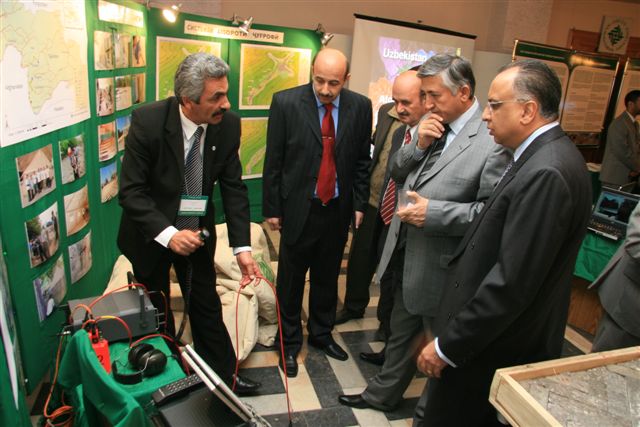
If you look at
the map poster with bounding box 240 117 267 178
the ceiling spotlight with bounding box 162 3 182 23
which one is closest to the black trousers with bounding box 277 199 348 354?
the ceiling spotlight with bounding box 162 3 182 23

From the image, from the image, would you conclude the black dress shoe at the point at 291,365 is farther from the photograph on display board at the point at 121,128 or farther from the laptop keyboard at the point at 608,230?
the laptop keyboard at the point at 608,230

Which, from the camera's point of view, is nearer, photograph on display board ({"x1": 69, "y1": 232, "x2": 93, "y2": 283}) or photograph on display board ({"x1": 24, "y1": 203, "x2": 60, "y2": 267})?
photograph on display board ({"x1": 24, "y1": 203, "x2": 60, "y2": 267})

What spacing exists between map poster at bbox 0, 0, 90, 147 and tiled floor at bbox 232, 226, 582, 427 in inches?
64.8

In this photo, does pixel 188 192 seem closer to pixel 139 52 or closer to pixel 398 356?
pixel 398 356

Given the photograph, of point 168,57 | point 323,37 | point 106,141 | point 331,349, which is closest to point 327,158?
point 331,349

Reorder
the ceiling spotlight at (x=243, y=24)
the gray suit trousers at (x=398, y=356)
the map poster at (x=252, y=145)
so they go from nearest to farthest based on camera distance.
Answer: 1. the gray suit trousers at (x=398, y=356)
2. the ceiling spotlight at (x=243, y=24)
3. the map poster at (x=252, y=145)

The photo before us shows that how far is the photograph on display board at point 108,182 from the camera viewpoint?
284cm

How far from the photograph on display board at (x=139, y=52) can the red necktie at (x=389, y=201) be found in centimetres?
208

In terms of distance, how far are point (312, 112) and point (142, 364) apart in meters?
1.49

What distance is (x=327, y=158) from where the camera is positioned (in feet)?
8.19

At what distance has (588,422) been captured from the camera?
1.08 meters

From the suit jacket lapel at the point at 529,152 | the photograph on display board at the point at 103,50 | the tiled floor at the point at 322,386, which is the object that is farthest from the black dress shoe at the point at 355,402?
the photograph on display board at the point at 103,50

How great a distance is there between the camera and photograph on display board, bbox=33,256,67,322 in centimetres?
205

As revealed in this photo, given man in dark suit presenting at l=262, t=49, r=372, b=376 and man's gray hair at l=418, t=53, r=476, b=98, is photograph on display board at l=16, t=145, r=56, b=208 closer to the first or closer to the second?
man in dark suit presenting at l=262, t=49, r=372, b=376
